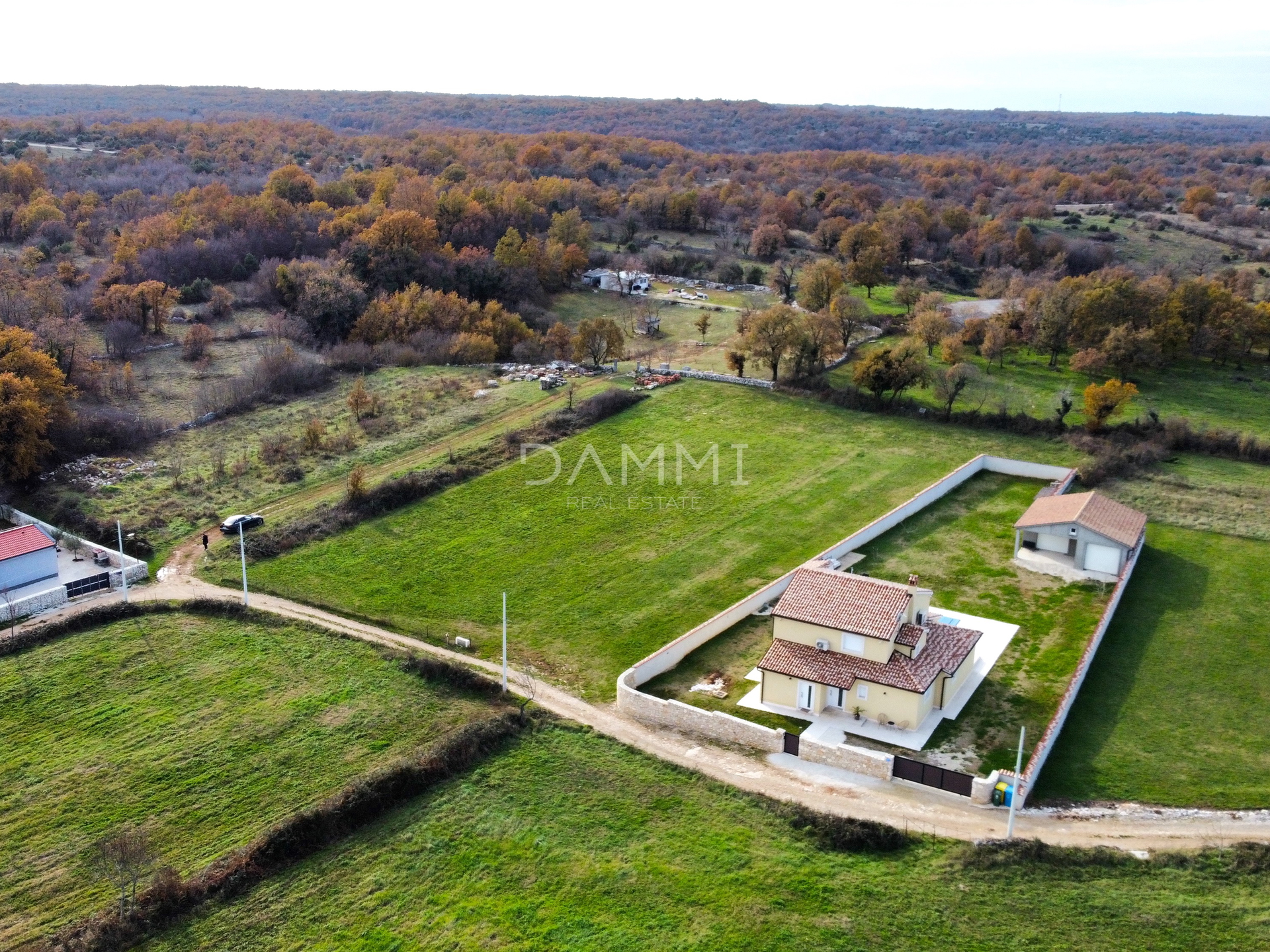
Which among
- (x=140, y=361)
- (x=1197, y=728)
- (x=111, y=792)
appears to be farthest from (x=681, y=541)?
(x=140, y=361)

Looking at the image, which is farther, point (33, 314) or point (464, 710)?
point (33, 314)

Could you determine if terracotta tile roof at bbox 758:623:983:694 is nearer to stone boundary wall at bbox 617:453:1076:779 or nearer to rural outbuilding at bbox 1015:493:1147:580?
stone boundary wall at bbox 617:453:1076:779

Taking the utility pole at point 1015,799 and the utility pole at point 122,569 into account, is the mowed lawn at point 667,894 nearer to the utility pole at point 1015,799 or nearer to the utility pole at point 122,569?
the utility pole at point 1015,799

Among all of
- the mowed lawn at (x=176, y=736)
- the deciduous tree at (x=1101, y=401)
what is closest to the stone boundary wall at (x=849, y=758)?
the mowed lawn at (x=176, y=736)

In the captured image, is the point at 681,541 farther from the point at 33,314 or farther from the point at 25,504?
the point at 33,314

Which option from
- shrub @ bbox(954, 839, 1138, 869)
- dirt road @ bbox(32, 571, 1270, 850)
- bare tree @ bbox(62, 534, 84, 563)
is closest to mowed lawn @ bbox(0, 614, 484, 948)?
dirt road @ bbox(32, 571, 1270, 850)
